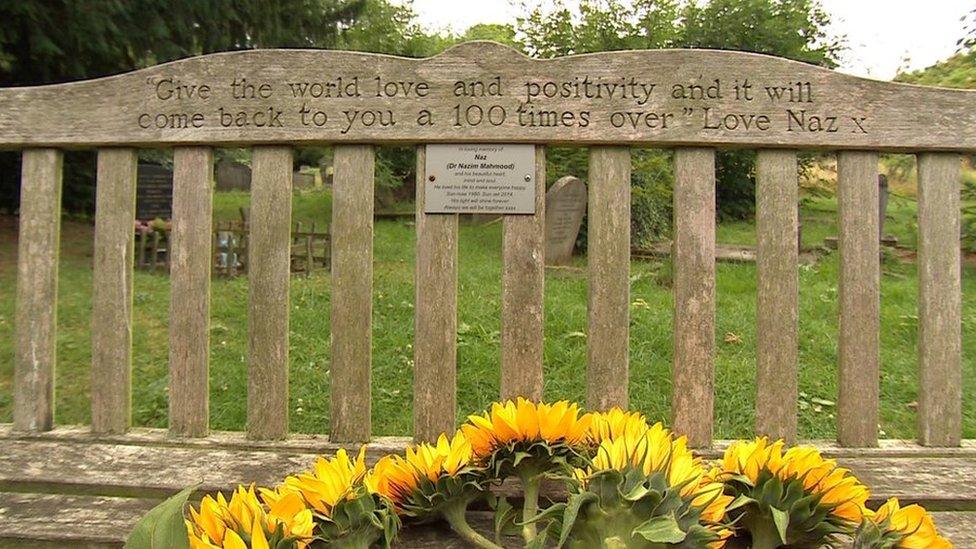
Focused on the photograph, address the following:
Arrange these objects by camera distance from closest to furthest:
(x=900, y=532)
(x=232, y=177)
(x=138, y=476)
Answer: (x=900, y=532) < (x=138, y=476) < (x=232, y=177)

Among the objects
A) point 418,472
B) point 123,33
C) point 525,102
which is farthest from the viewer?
point 123,33

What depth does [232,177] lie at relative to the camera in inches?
880

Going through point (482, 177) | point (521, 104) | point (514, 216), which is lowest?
point (514, 216)

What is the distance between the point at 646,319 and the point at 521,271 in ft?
10.9

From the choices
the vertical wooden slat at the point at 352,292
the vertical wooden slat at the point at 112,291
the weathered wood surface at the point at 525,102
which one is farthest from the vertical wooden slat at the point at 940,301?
the vertical wooden slat at the point at 112,291

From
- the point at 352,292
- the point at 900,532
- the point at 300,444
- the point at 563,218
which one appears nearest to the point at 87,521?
the point at 300,444

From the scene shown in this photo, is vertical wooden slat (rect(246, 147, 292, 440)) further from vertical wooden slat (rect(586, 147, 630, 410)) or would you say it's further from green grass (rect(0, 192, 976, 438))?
green grass (rect(0, 192, 976, 438))

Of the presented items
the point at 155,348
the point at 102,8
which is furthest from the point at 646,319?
the point at 102,8

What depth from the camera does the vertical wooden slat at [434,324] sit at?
6.59 feet

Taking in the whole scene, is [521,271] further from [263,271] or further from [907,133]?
[907,133]

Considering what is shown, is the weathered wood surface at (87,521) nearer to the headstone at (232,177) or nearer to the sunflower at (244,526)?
the sunflower at (244,526)

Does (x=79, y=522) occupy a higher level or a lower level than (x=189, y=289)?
lower

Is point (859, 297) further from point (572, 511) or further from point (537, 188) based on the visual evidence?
point (572, 511)

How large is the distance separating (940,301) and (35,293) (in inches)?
107
